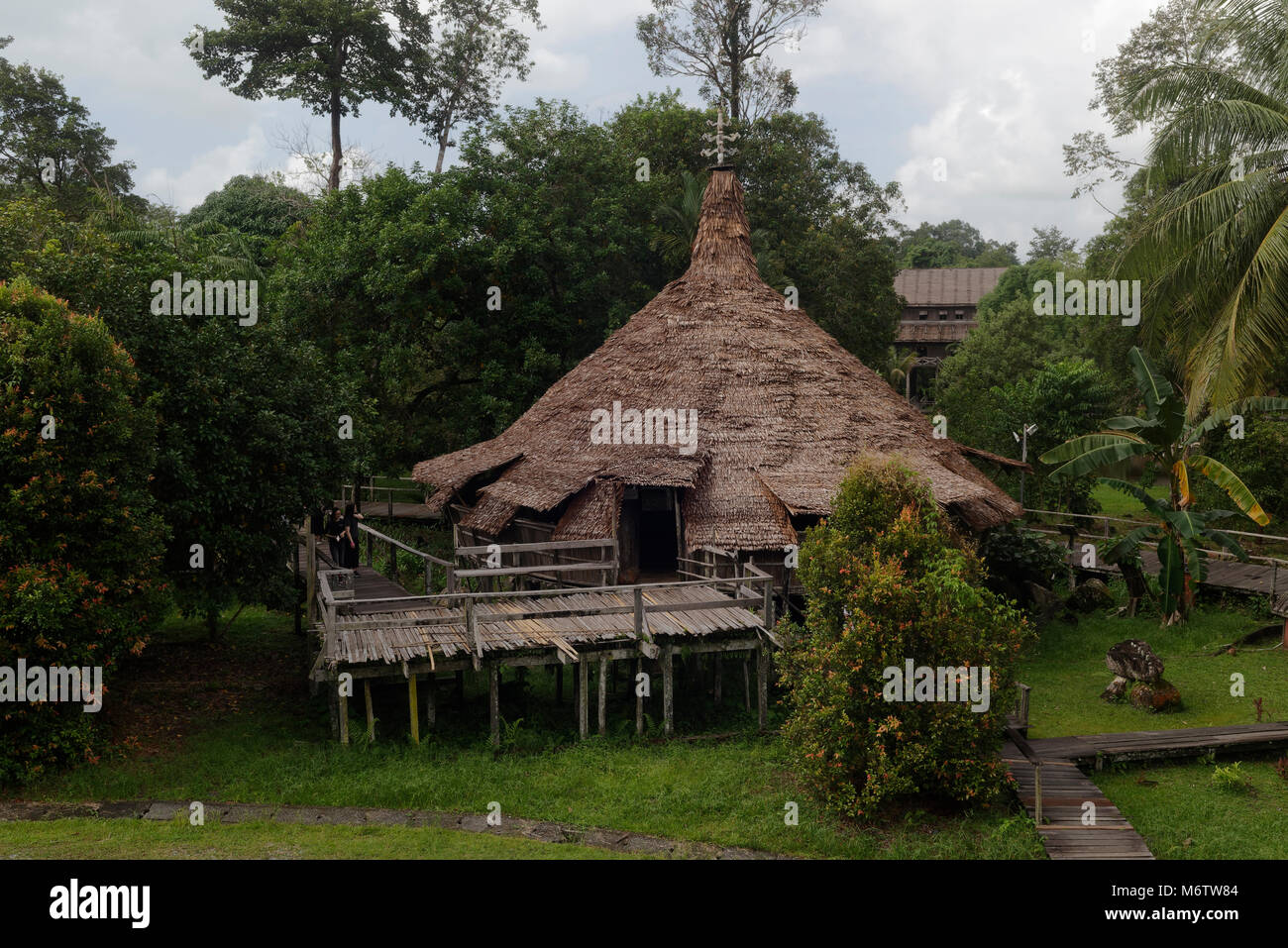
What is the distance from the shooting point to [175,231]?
67.1 ft

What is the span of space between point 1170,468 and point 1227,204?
5382 millimetres

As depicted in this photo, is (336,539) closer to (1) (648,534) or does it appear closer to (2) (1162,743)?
(1) (648,534)

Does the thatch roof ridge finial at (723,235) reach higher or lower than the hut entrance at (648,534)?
higher

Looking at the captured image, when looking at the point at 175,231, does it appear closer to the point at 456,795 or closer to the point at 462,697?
the point at 462,697

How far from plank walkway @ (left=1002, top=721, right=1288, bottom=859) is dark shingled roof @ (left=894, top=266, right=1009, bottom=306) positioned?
50.9 metres

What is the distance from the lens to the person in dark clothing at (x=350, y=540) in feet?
65.5

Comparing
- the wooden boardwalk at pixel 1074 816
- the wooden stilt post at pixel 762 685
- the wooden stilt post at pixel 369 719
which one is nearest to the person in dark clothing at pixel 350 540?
the wooden stilt post at pixel 369 719

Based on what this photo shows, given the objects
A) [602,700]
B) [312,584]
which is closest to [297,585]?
[312,584]

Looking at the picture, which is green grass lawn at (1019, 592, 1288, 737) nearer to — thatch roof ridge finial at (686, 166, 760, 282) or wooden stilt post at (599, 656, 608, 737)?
wooden stilt post at (599, 656, 608, 737)

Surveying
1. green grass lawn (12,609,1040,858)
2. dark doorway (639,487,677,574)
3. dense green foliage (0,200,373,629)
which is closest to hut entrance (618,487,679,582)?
dark doorway (639,487,677,574)

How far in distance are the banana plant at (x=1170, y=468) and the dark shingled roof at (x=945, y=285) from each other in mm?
43701

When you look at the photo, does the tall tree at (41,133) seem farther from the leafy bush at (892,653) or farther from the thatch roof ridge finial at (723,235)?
the leafy bush at (892,653)

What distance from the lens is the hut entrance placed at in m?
21.0
